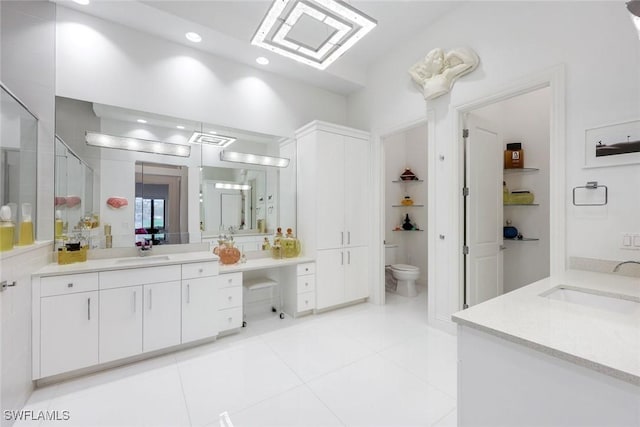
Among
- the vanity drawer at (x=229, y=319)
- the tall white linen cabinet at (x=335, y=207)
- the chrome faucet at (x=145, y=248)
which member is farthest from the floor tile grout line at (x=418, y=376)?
the chrome faucet at (x=145, y=248)

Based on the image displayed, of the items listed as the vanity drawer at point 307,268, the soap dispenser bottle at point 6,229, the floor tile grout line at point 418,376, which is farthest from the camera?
the vanity drawer at point 307,268

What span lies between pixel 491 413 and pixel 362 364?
1.41 m

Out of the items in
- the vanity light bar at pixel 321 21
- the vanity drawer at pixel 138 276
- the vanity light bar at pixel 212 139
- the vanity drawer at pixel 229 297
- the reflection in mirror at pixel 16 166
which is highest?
the vanity light bar at pixel 321 21

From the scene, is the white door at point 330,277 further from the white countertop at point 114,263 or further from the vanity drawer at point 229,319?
the white countertop at point 114,263

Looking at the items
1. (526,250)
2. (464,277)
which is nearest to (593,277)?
(464,277)

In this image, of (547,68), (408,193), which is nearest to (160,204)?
(547,68)

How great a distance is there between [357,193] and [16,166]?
3263 mm

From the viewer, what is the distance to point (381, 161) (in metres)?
3.68

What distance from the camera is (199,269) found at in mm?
2523

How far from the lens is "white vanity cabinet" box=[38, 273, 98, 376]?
1920 mm

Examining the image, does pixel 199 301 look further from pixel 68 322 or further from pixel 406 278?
pixel 406 278

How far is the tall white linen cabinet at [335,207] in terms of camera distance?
3.33m

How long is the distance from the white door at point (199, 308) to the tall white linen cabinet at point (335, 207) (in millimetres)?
1253

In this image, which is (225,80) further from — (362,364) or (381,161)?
(362,364)
